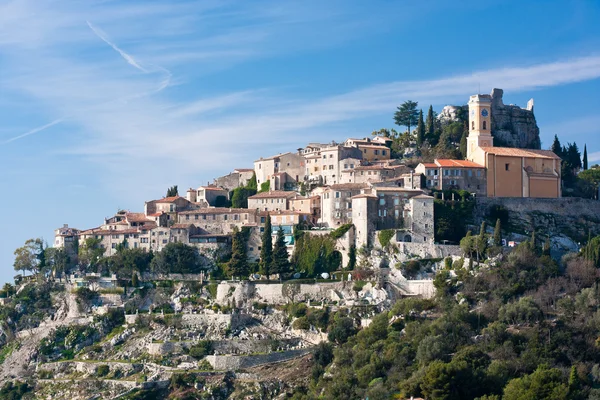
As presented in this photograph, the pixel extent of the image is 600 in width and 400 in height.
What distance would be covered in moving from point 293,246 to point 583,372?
2673 cm

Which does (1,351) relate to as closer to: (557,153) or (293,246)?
(293,246)

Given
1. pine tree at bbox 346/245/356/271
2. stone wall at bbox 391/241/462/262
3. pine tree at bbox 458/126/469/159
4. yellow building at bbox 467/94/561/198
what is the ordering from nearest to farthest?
stone wall at bbox 391/241/462/262 < pine tree at bbox 346/245/356/271 < yellow building at bbox 467/94/561/198 < pine tree at bbox 458/126/469/159

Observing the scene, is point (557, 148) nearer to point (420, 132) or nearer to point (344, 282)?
point (420, 132)

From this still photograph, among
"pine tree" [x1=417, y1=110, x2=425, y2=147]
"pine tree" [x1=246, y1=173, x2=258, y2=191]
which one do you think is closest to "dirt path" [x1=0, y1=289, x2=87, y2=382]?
"pine tree" [x1=246, y1=173, x2=258, y2=191]

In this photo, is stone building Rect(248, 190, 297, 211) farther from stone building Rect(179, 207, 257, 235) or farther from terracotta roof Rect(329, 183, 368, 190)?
terracotta roof Rect(329, 183, 368, 190)

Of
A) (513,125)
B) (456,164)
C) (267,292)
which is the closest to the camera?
(267,292)

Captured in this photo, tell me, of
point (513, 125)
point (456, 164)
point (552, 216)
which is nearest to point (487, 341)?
point (552, 216)

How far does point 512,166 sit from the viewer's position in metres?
92.8

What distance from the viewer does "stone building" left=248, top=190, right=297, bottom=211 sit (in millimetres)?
95250

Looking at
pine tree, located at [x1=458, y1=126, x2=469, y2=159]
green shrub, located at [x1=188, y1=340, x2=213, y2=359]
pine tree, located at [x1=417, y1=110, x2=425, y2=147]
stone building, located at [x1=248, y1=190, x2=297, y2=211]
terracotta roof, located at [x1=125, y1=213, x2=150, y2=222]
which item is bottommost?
green shrub, located at [x1=188, y1=340, x2=213, y2=359]

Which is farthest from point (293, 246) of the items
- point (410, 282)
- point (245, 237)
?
point (410, 282)

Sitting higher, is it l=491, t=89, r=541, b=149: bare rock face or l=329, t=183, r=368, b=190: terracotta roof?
l=491, t=89, r=541, b=149: bare rock face

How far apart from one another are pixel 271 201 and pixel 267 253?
28.0 feet

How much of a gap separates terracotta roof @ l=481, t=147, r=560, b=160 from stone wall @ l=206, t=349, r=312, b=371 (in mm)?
23392
